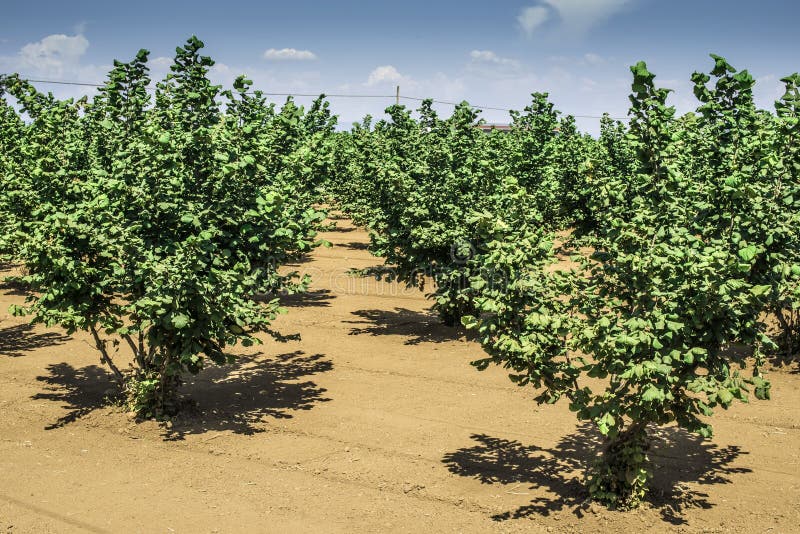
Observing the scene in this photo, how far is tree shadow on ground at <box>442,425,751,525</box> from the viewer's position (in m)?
8.01

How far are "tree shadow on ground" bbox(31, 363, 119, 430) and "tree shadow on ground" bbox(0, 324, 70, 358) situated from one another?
60.0 inches

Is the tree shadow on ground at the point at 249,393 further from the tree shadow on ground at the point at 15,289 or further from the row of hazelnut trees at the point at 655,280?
the tree shadow on ground at the point at 15,289

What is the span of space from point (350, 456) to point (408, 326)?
768 centimetres

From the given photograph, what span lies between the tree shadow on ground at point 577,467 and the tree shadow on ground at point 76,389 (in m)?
5.75

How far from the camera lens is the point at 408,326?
1708cm

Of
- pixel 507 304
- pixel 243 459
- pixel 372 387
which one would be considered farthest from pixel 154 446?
pixel 507 304

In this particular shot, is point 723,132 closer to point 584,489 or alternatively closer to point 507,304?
point 507,304

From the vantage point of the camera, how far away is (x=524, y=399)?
11.7m

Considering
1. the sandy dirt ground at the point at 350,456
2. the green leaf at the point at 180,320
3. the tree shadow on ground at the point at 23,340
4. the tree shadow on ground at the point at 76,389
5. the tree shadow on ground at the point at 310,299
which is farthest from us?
the tree shadow on ground at the point at 310,299

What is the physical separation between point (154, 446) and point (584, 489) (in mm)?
5692

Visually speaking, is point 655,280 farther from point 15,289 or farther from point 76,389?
point 15,289

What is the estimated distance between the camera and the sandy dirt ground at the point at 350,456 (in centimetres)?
783

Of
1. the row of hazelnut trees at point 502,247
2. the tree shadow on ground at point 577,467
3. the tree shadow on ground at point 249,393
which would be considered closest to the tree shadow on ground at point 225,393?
the tree shadow on ground at point 249,393

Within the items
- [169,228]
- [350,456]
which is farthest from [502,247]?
[169,228]
